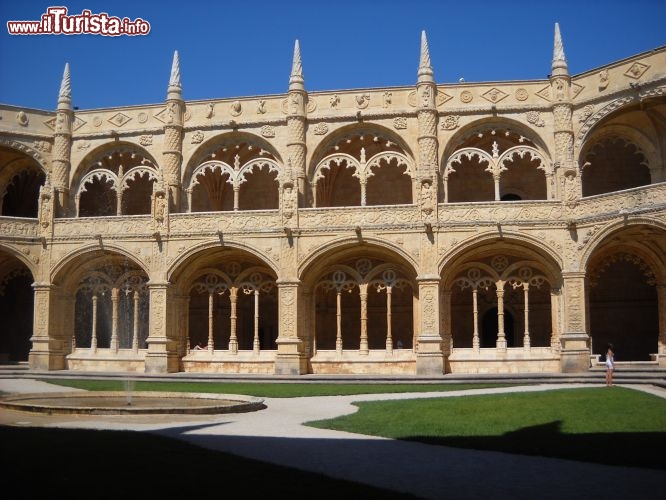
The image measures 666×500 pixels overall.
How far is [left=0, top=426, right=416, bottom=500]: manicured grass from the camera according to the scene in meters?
7.53

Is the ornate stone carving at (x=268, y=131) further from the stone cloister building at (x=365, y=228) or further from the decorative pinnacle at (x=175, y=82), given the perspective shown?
the decorative pinnacle at (x=175, y=82)

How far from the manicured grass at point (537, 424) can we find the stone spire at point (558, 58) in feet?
45.3

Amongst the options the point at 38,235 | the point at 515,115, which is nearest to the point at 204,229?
the point at 38,235

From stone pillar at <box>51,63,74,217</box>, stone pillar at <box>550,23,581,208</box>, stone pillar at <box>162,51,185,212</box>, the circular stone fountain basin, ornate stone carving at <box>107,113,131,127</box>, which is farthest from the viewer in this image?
ornate stone carving at <box>107,113,131,127</box>

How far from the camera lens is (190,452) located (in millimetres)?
9891

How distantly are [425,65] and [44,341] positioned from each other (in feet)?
59.7

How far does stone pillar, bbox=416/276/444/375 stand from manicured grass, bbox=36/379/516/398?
2632 millimetres

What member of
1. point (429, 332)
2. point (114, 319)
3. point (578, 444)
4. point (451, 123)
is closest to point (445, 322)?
point (429, 332)

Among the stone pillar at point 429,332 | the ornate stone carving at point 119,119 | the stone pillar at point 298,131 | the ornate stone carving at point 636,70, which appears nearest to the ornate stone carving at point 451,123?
the stone pillar at point 298,131

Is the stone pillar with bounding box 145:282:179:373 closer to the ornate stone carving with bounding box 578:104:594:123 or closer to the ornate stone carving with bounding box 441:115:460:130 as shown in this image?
the ornate stone carving with bounding box 441:115:460:130

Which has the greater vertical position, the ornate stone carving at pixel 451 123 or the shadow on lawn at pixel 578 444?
the ornate stone carving at pixel 451 123

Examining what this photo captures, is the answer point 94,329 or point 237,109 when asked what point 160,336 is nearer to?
point 94,329

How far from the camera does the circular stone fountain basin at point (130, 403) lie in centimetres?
1400

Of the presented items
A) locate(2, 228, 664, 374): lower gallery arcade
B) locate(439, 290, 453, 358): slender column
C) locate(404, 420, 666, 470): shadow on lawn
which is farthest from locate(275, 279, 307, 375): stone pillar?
locate(404, 420, 666, 470): shadow on lawn
